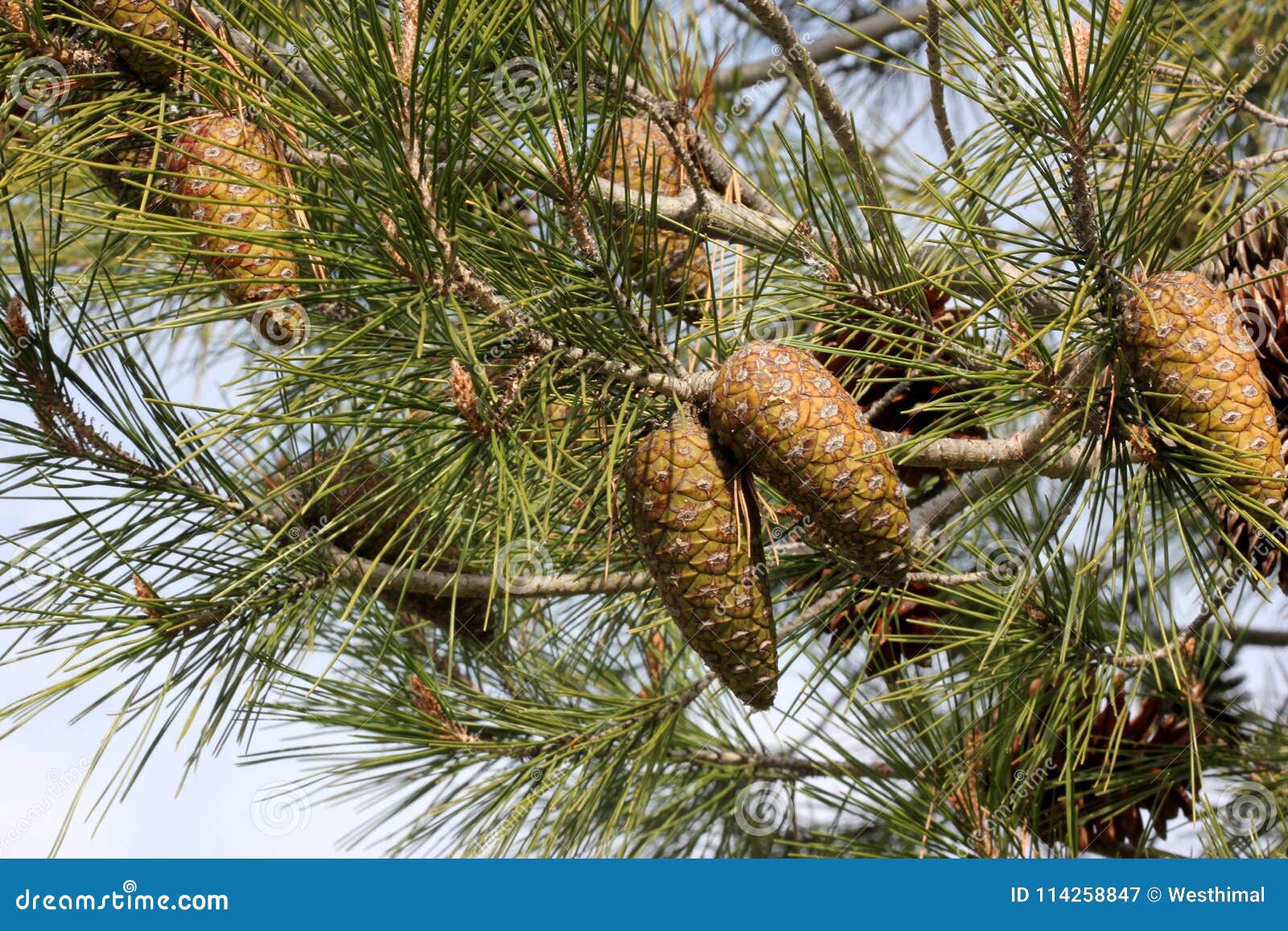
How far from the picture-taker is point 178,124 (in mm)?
824

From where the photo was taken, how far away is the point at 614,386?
0.82 meters

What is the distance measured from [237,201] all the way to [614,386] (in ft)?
0.87

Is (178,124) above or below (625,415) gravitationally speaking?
above

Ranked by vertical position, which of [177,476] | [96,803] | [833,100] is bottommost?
[96,803]

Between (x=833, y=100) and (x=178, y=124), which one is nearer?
(x=178, y=124)

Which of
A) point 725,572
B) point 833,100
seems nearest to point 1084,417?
point 725,572

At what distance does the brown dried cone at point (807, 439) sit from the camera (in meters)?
0.71

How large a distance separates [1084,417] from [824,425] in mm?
189

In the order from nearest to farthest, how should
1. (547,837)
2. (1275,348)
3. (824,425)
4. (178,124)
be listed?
(824,425)
(178,124)
(1275,348)
(547,837)

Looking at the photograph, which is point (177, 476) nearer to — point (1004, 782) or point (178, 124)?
point (178, 124)
